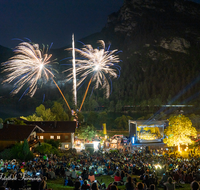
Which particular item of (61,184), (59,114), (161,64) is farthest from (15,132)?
(161,64)

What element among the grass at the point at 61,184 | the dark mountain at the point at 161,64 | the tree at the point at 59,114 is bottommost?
the grass at the point at 61,184

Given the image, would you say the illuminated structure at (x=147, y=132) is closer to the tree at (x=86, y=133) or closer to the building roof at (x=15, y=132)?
the tree at (x=86, y=133)

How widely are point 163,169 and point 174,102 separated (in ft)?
350

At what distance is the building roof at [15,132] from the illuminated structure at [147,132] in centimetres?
1287

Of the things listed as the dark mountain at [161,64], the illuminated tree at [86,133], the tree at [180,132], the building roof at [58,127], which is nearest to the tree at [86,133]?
the illuminated tree at [86,133]

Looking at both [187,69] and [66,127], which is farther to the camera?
[187,69]

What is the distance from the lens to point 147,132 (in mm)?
25578

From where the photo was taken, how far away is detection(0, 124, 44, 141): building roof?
71.8ft

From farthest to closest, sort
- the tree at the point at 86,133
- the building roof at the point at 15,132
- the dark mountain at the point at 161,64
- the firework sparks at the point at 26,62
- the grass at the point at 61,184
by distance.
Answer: the dark mountain at the point at 161,64
the tree at the point at 86,133
the firework sparks at the point at 26,62
the building roof at the point at 15,132
the grass at the point at 61,184

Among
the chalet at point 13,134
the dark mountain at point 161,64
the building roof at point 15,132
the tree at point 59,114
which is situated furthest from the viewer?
the dark mountain at point 161,64

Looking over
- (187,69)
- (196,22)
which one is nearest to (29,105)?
(187,69)

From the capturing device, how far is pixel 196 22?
192 metres

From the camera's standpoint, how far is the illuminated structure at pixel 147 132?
24.9 metres

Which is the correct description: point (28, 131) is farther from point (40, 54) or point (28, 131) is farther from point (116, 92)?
point (116, 92)
